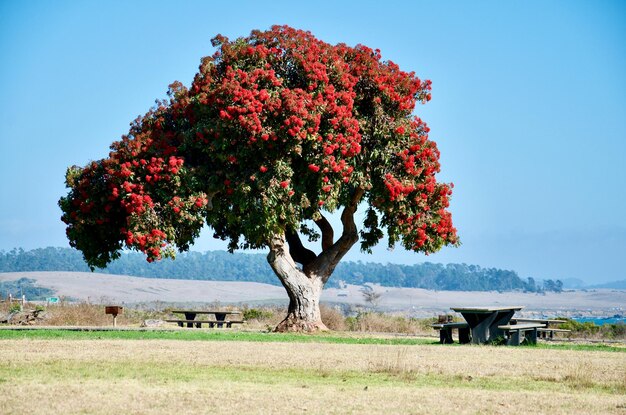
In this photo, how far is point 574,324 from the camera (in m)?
42.8

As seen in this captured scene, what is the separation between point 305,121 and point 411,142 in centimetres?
457

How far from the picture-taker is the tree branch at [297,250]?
34.5 meters

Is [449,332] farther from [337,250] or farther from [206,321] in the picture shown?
[206,321]

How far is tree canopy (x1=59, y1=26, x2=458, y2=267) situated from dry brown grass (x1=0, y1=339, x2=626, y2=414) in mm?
7411

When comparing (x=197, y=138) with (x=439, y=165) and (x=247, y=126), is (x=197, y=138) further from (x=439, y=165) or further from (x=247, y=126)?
(x=439, y=165)

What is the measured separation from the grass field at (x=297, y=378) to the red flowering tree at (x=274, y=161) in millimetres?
6424

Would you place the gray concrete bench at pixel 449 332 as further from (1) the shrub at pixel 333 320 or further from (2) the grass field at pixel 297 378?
(1) the shrub at pixel 333 320

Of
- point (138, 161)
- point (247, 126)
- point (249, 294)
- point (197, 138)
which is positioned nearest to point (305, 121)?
point (247, 126)

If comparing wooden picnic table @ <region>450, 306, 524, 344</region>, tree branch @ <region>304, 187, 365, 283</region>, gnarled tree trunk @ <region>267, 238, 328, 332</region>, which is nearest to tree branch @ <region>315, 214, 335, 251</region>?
tree branch @ <region>304, 187, 365, 283</region>

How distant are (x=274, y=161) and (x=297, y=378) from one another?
45.9 ft

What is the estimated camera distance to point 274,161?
2919 cm

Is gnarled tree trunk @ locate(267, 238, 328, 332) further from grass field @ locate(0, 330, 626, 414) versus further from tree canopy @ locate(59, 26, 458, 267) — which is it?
grass field @ locate(0, 330, 626, 414)

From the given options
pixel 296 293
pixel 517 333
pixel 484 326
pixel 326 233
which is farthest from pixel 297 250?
pixel 517 333

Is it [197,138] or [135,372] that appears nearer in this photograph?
[135,372]
